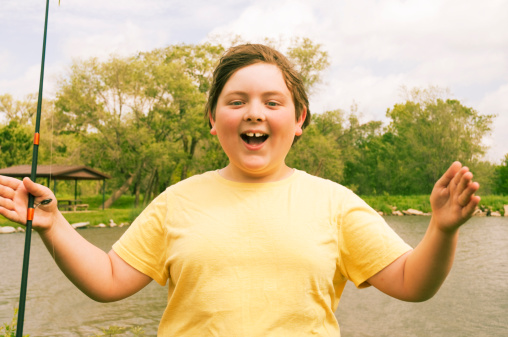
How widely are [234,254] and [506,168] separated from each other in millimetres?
37174

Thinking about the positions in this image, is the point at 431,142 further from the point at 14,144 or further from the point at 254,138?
the point at 254,138

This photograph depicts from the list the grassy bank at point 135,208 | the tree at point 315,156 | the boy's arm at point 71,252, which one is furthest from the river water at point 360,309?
the tree at point 315,156

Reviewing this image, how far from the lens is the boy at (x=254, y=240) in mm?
1407

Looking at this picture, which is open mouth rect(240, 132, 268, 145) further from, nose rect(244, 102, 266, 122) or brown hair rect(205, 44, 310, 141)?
brown hair rect(205, 44, 310, 141)

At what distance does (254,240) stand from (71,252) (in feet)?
1.82

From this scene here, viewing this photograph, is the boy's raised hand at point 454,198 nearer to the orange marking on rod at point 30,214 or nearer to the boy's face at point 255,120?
the boy's face at point 255,120

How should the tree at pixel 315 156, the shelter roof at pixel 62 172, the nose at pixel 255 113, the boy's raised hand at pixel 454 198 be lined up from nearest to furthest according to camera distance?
1. the boy's raised hand at pixel 454 198
2. the nose at pixel 255 113
3. the shelter roof at pixel 62 172
4. the tree at pixel 315 156

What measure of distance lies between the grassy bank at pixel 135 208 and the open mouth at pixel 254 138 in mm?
18774

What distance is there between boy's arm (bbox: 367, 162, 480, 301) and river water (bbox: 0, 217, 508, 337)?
5047mm

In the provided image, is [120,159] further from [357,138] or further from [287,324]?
[287,324]

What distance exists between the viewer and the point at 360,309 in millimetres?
7355

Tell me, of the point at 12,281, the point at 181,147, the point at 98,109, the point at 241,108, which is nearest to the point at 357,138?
the point at 181,147

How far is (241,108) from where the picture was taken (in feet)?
5.16

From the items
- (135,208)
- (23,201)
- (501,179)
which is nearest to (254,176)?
(23,201)
